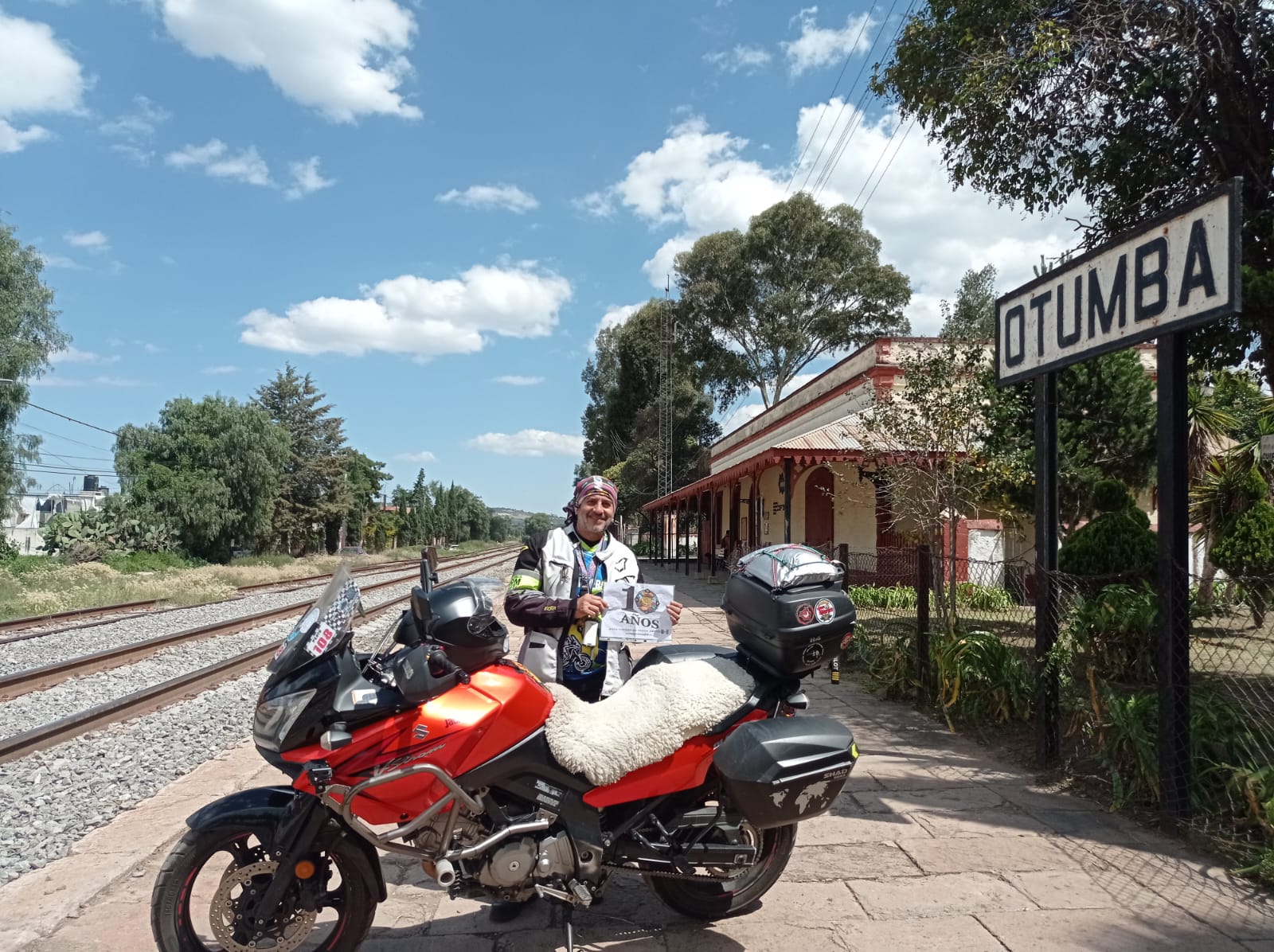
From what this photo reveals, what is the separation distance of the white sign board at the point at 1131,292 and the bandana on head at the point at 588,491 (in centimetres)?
275

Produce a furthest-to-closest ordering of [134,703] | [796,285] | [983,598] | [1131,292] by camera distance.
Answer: [796,285], [983,598], [134,703], [1131,292]

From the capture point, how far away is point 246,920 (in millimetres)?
2762

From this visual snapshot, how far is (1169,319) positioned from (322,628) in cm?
397

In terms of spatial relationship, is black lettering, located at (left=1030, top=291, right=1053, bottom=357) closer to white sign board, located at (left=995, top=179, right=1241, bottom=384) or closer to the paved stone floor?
white sign board, located at (left=995, top=179, right=1241, bottom=384)

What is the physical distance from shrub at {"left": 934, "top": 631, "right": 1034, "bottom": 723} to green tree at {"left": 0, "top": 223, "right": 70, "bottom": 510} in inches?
1123

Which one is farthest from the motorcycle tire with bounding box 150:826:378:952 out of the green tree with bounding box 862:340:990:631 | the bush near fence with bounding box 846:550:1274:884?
the green tree with bounding box 862:340:990:631

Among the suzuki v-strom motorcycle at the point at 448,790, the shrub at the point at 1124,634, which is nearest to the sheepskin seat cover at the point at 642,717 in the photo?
the suzuki v-strom motorcycle at the point at 448,790

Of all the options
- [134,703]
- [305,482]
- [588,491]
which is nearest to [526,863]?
[588,491]

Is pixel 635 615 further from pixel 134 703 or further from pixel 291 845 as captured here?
pixel 134 703

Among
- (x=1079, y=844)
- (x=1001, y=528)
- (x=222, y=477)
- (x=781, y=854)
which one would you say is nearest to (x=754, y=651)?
(x=781, y=854)

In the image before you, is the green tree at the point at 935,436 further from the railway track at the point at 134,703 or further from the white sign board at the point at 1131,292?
the railway track at the point at 134,703

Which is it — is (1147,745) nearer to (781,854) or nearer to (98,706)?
(781,854)

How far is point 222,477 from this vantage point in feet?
130

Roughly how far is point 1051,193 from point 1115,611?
564 cm
